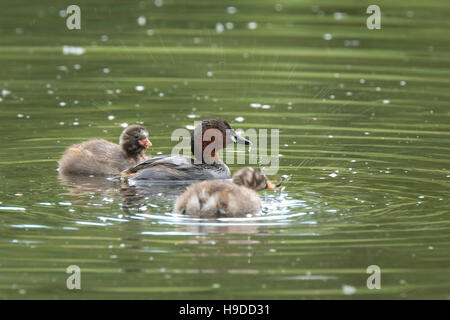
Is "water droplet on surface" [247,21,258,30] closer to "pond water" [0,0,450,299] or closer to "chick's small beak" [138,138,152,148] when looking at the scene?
"pond water" [0,0,450,299]

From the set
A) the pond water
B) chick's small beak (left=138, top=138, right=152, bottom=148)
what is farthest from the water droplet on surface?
chick's small beak (left=138, top=138, right=152, bottom=148)

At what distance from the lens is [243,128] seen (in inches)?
509

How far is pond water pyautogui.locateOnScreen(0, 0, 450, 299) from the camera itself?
24.8ft

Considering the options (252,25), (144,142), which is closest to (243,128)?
(144,142)

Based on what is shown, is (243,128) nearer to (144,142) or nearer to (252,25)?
(144,142)

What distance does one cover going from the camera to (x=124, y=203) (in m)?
9.58

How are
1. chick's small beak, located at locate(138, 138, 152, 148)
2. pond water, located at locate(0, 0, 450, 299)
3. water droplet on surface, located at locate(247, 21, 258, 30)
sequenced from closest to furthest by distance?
pond water, located at locate(0, 0, 450, 299), chick's small beak, located at locate(138, 138, 152, 148), water droplet on surface, located at locate(247, 21, 258, 30)

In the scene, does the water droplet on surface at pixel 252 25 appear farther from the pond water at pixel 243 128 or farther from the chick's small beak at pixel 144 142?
the chick's small beak at pixel 144 142

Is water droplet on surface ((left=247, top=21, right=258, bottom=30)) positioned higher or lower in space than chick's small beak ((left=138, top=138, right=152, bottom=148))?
higher

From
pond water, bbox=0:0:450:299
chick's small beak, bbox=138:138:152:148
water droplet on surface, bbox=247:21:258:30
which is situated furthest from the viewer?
water droplet on surface, bbox=247:21:258:30

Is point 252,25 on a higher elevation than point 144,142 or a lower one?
higher
